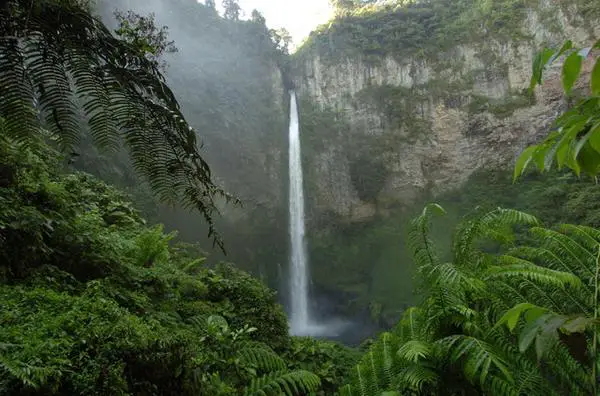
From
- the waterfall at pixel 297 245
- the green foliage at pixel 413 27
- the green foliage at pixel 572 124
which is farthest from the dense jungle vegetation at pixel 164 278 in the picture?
the green foliage at pixel 413 27

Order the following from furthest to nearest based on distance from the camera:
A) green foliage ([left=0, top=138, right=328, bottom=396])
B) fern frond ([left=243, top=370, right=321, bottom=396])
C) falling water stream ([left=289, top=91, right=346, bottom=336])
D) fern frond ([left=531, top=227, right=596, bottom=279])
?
falling water stream ([left=289, top=91, right=346, bottom=336])
fern frond ([left=243, top=370, right=321, bottom=396])
fern frond ([left=531, top=227, right=596, bottom=279])
green foliage ([left=0, top=138, right=328, bottom=396])

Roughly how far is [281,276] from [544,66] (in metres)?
18.5

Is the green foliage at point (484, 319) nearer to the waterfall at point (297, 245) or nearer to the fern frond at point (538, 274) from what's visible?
the fern frond at point (538, 274)

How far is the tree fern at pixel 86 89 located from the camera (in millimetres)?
1327

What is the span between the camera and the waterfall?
56.9ft

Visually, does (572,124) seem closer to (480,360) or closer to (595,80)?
(595,80)

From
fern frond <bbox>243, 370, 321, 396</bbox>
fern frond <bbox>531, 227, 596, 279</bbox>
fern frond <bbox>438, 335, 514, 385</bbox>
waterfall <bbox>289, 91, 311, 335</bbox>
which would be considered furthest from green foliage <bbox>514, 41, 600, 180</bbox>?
waterfall <bbox>289, 91, 311, 335</bbox>

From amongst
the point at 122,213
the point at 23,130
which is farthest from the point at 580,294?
the point at 122,213

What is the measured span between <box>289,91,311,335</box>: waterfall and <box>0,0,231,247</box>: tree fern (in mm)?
15230

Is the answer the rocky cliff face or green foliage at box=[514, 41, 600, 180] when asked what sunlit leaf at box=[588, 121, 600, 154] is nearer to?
green foliage at box=[514, 41, 600, 180]

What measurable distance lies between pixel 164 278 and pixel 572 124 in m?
3.71

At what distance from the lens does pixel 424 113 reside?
67.8 ft

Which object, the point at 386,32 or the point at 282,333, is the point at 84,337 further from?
the point at 386,32

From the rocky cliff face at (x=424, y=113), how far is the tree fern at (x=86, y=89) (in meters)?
19.2
